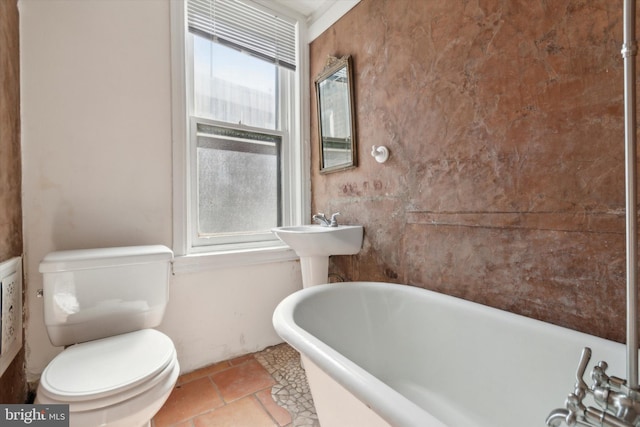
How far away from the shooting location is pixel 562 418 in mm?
578

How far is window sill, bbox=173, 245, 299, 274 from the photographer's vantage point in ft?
5.47

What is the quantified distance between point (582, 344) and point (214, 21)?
99.5 inches

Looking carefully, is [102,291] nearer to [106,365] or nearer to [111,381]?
[106,365]

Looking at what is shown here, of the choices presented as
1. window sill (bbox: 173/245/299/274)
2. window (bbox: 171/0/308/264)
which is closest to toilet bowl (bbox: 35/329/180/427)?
window sill (bbox: 173/245/299/274)

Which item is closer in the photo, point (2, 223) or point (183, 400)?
point (2, 223)

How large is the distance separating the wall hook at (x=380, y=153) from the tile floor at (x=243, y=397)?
4.48 ft

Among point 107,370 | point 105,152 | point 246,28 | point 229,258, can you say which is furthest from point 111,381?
point 246,28

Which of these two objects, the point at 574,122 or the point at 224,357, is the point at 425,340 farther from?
the point at 224,357

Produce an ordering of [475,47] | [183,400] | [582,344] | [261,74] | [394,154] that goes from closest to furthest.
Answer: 1. [582,344]
2. [475,47]
3. [183,400]
4. [394,154]
5. [261,74]

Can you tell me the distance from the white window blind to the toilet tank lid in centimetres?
147

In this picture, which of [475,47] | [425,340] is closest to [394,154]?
[475,47]

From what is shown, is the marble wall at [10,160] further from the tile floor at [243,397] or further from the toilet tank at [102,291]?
the tile floor at [243,397]
